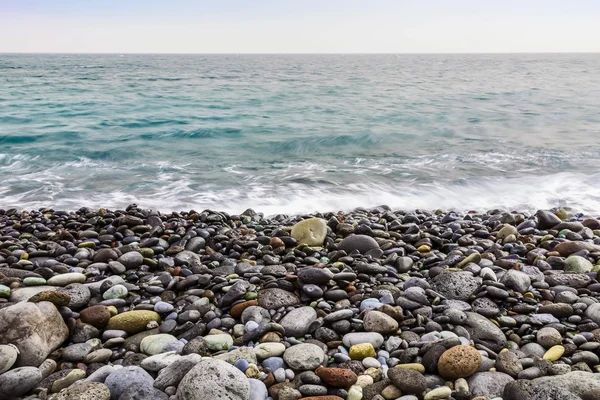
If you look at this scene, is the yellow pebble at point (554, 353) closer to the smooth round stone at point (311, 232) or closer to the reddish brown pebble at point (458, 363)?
the reddish brown pebble at point (458, 363)

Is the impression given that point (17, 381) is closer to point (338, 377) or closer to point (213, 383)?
point (213, 383)

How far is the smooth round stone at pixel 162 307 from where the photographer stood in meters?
3.75

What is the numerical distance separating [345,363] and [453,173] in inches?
330

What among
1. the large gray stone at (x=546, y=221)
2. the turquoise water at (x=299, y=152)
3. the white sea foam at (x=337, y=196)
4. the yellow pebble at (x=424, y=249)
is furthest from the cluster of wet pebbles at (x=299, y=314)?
the turquoise water at (x=299, y=152)

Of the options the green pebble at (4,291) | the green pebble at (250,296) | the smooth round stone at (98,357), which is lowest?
the smooth round stone at (98,357)

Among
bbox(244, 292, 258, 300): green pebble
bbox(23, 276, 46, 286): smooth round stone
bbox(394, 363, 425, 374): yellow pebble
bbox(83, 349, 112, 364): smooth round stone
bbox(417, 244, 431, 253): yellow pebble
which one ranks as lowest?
bbox(83, 349, 112, 364): smooth round stone

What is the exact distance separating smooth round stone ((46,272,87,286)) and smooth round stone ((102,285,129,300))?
42 cm

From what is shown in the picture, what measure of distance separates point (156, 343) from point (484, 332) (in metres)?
2.43

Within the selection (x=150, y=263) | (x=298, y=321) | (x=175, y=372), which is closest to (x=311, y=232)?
(x=150, y=263)

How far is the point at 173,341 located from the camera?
10.9ft

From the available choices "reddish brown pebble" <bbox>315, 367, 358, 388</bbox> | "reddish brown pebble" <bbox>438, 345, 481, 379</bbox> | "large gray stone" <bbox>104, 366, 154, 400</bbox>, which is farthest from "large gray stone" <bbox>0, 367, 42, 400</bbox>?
"reddish brown pebble" <bbox>438, 345, 481, 379</bbox>

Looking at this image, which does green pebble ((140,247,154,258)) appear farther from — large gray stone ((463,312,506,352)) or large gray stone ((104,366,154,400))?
large gray stone ((463,312,506,352))

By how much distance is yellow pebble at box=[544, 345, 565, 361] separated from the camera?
122 inches

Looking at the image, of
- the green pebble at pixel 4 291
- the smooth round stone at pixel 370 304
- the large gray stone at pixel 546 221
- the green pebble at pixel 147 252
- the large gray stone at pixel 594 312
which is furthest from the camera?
the large gray stone at pixel 546 221
